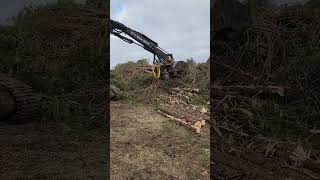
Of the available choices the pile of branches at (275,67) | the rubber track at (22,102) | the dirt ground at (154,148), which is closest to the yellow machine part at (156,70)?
the pile of branches at (275,67)

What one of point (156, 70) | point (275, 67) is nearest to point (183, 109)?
point (275, 67)

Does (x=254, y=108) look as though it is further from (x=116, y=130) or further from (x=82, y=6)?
(x=82, y=6)

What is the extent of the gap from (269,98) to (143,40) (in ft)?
14.0

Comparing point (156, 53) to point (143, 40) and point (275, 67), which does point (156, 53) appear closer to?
point (143, 40)

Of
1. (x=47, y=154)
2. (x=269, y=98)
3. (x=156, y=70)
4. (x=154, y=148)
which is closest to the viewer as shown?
(x=47, y=154)

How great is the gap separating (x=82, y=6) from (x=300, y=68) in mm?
5872

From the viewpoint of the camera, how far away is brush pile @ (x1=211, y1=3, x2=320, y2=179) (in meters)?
6.05

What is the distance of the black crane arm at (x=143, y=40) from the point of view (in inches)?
442

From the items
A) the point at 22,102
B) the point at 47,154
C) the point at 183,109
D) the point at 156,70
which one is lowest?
the point at 47,154

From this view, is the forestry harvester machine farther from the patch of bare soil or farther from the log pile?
the patch of bare soil

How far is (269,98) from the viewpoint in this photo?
8.09m

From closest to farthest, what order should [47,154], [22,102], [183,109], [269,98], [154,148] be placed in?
[47,154] < [154,148] < [22,102] < [269,98] < [183,109]

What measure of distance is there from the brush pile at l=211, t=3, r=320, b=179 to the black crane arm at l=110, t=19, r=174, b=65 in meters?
1.78

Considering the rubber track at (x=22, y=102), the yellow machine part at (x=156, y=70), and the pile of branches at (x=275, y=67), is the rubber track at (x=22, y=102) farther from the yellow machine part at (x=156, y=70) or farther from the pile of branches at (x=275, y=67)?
the yellow machine part at (x=156, y=70)
